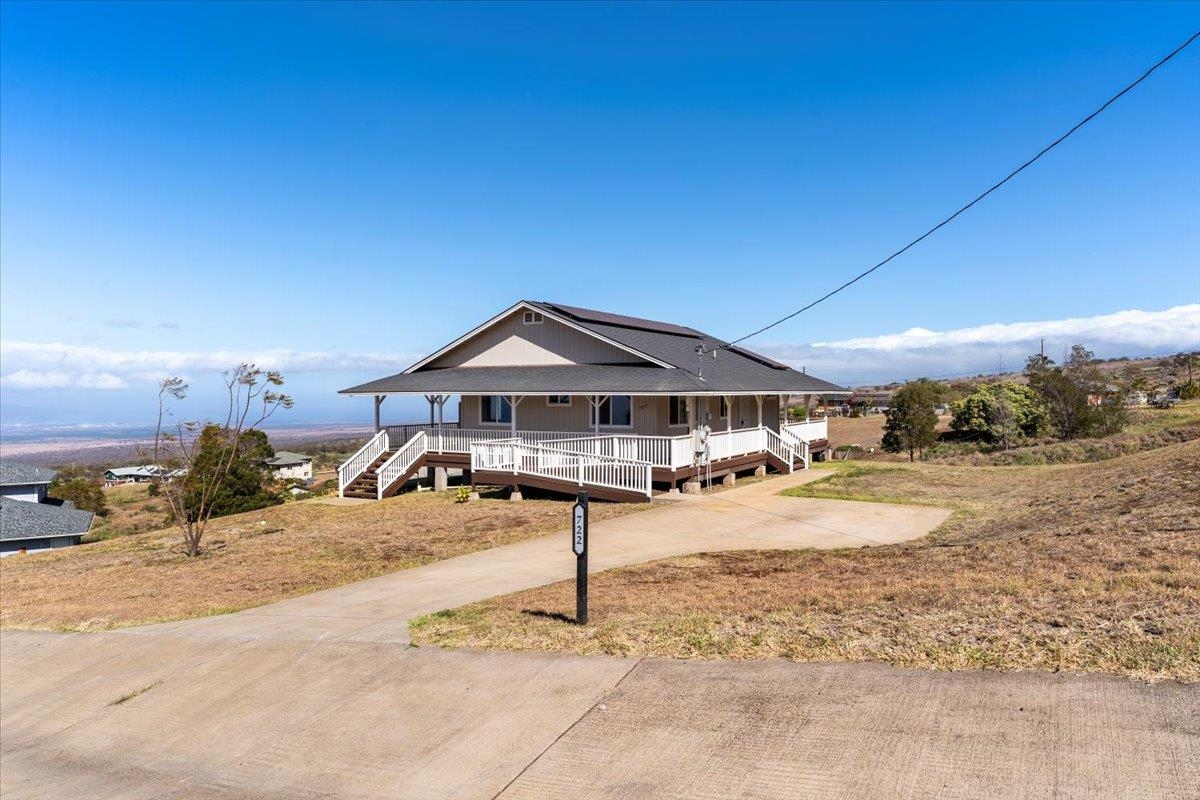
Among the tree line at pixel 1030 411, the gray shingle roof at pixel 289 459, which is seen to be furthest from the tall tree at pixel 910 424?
the gray shingle roof at pixel 289 459

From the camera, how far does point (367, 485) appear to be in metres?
25.6

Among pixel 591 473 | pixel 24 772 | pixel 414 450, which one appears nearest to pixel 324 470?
pixel 414 450

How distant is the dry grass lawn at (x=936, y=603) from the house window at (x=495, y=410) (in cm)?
1562

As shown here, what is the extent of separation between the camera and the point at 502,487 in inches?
936

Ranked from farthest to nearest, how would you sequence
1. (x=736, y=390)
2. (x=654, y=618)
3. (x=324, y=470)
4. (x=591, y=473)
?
(x=324, y=470), (x=736, y=390), (x=591, y=473), (x=654, y=618)

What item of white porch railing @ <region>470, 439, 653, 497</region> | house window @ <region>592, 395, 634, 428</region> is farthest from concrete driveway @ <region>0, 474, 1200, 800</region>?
house window @ <region>592, 395, 634, 428</region>

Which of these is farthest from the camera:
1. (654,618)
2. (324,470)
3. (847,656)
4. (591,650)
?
(324,470)

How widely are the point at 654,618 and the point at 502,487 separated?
53.5ft

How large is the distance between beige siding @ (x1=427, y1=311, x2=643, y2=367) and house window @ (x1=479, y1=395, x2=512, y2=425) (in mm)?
1319

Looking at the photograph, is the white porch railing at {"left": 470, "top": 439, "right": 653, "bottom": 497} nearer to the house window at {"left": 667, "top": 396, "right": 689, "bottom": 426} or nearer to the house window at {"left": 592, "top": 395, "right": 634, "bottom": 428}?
the house window at {"left": 592, "top": 395, "right": 634, "bottom": 428}

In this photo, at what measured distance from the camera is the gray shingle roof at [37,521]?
3206 centimetres

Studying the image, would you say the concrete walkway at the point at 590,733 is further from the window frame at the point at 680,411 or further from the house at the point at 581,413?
the window frame at the point at 680,411

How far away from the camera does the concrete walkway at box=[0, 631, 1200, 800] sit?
14.4 ft

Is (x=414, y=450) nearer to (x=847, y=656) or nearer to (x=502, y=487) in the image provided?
(x=502, y=487)
